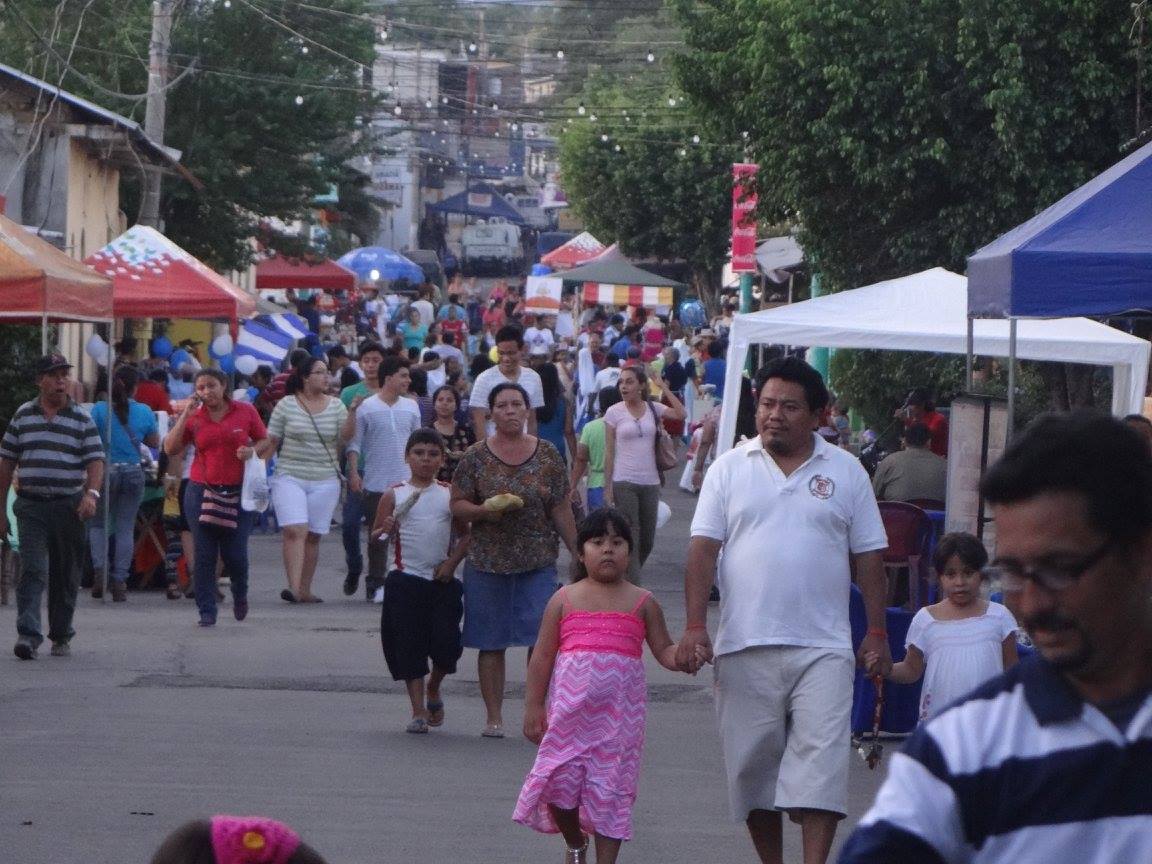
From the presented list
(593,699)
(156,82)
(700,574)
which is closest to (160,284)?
(156,82)

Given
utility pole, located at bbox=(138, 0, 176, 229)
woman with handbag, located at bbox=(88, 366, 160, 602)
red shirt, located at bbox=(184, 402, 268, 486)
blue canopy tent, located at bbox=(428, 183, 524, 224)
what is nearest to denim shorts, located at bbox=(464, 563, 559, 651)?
red shirt, located at bbox=(184, 402, 268, 486)

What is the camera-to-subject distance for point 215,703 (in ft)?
34.8

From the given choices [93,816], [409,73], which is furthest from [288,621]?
[409,73]

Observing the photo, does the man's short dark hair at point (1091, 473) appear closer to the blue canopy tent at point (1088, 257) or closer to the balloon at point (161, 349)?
the blue canopy tent at point (1088, 257)

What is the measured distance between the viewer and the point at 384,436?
49.3 ft

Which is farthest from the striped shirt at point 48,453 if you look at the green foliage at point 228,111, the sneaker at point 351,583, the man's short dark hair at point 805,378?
the green foliage at point 228,111

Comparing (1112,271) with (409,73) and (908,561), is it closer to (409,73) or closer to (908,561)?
(908,561)

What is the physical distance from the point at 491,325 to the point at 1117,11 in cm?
3096

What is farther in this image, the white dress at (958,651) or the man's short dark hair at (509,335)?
the man's short dark hair at (509,335)

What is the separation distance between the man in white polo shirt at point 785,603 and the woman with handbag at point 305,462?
8607mm

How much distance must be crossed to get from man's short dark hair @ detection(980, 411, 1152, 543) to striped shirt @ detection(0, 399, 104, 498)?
10138 mm

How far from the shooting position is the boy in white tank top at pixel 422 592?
9.75 metres

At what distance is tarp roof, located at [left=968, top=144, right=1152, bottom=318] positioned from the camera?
8648mm

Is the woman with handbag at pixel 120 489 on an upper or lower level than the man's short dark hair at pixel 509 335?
lower
